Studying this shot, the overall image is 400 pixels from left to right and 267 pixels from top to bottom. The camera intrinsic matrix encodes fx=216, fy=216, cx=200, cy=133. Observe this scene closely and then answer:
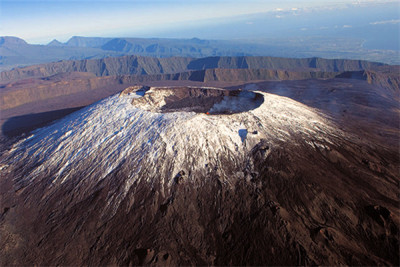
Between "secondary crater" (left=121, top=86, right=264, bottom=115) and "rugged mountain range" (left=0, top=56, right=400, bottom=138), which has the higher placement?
"secondary crater" (left=121, top=86, right=264, bottom=115)

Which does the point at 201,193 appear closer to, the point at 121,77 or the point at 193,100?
the point at 193,100

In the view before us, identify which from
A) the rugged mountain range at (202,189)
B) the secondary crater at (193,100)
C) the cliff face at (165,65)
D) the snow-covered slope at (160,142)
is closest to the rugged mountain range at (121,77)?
the cliff face at (165,65)

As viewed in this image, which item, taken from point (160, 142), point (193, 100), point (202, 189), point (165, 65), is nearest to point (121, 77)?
point (165, 65)

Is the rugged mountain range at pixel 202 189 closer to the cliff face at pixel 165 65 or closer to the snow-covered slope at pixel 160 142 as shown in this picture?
the snow-covered slope at pixel 160 142

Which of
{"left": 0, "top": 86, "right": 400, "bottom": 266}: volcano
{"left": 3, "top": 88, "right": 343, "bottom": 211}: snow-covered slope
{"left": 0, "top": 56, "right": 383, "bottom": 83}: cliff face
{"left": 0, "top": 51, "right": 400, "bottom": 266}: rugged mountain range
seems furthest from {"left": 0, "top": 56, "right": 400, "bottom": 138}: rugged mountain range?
{"left": 0, "top": 86, "right": 400, "bottom": 266}: volcano

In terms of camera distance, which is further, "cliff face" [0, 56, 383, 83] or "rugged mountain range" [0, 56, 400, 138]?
"cliff face" [0, 56, 383, 83]

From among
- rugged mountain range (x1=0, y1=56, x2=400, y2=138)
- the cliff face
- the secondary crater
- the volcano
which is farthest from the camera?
the cliff face

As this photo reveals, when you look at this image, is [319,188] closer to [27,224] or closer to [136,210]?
[136,210]

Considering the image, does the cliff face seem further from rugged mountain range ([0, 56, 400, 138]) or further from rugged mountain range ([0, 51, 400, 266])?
rugged mountain range ([0, 51, 400, 266])
